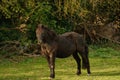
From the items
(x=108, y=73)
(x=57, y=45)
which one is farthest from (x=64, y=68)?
(x=57, y=45)

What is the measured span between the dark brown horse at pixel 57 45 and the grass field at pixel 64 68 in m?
0.60

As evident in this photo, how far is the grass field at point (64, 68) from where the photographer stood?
1216cm

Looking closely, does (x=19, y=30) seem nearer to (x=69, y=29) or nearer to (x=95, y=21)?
(x=69, y=29)

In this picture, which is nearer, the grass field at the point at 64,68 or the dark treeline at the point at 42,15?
the grass field at the point at 64,68

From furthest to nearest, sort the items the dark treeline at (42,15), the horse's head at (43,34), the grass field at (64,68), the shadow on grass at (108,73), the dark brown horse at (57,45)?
1. the dark treeline at (42,15)
2. the shadow on grass at (108,73)
3. the grass field at (64,68)
4. the dark brown horse at (57,45)
5. the horse's head at (43,34)

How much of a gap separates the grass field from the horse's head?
47.9 inches

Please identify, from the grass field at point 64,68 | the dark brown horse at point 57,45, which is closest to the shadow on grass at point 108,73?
the grass field at point 64,68

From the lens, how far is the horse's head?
11352 millimetres

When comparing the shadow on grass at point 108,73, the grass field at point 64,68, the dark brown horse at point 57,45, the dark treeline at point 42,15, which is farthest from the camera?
the dark treeline at point 42,15

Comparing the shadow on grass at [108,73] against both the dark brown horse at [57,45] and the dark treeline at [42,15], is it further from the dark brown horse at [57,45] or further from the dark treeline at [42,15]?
the dark treeline at [42,15]

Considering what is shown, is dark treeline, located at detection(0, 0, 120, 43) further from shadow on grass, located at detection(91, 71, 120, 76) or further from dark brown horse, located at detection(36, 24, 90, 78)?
shadow on grass, located at detection(91, 71, 120, 76)

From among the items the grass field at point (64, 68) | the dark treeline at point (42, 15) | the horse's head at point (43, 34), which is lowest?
the grass field at point (64, 68)

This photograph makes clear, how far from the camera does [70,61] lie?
16781 millimetres

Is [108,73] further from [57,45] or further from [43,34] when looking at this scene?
[43,34]
